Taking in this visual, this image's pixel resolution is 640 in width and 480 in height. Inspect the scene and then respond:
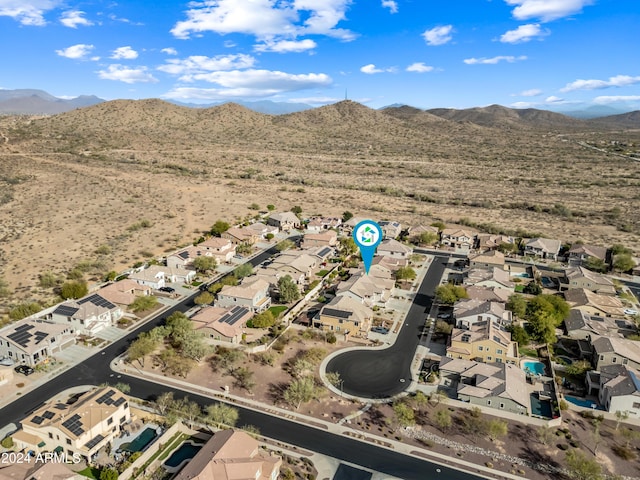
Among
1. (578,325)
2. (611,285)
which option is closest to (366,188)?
(611,285)

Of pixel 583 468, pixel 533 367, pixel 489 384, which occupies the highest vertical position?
pixel 489 384

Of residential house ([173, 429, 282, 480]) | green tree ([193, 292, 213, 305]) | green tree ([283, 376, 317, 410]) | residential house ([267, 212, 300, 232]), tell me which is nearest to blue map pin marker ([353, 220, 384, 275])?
green tree ([283, 376, 317, 410])

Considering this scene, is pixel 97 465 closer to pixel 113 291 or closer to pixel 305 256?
pixel 113 291

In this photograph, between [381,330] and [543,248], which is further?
[543,248]

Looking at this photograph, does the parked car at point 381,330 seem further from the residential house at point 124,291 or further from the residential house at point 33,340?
the residential house at point 33,340

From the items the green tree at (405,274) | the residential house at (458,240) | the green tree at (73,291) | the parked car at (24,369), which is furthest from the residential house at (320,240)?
the parked car at (24,369)

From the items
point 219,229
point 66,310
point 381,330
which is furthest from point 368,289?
point 219,229

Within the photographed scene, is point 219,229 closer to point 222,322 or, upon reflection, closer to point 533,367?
point 222,322
